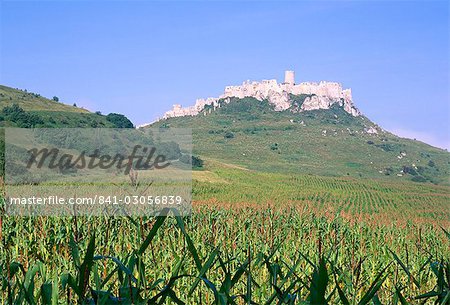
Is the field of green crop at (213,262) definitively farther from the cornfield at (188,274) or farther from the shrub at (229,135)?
the shrub at (229,135)

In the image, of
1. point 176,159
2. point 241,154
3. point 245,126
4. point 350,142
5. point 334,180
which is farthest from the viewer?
point 245,126

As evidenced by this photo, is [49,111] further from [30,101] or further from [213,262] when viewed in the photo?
[213,262]

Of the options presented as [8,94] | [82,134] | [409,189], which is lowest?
[409,189]

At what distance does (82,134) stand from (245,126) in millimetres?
119667

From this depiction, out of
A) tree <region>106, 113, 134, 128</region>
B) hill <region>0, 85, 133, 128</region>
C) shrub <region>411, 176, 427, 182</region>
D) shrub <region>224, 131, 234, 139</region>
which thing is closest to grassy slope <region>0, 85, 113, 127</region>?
hill <region>0, 85, 133, 128</region>

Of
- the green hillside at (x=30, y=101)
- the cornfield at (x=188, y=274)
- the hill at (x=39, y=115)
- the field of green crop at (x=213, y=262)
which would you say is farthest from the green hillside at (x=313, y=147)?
the cornfield at (x=188, y=274)

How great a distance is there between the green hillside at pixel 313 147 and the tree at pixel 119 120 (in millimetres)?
34609

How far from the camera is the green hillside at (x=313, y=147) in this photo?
130 meters

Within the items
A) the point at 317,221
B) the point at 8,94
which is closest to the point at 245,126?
the point at 8,94

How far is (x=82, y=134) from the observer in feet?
190

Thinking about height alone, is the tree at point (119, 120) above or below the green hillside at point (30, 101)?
below

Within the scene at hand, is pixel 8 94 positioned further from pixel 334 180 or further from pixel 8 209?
pixel 8 209

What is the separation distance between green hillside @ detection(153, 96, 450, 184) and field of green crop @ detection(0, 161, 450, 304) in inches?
3979

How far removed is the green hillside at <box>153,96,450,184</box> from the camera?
426 feet
